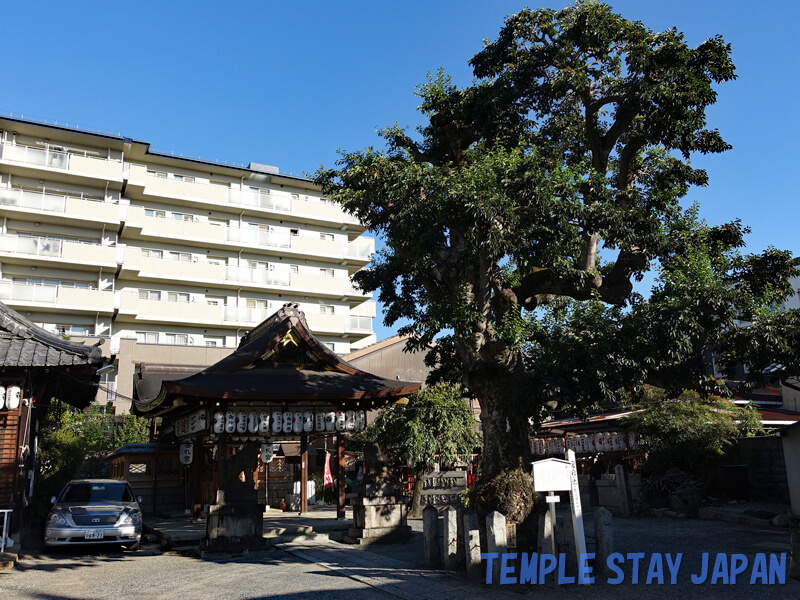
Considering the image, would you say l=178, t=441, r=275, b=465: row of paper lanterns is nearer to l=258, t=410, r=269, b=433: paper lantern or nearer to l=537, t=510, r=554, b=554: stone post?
l=258, t=410, r=269, b=433: paper lantern

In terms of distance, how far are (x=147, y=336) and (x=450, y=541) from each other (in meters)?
33.5

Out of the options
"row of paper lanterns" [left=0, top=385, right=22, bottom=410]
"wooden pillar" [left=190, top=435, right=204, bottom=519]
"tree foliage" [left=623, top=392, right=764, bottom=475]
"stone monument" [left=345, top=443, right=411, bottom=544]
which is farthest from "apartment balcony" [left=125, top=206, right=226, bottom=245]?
"tree foliage" [left=623, top=392, right=764, bottom=475]

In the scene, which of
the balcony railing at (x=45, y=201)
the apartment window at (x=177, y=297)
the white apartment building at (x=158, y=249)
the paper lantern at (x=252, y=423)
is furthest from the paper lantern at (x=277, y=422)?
the balcony railing at (x=45, y=201)

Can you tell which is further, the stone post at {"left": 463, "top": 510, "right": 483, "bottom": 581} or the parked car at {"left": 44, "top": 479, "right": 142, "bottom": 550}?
the parked car at {"left": 44, "top": 479, "right": 142, "bottom": 550}

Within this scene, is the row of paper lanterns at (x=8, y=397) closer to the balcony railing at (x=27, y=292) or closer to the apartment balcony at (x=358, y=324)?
the balcony railing at (x=27, y=292)

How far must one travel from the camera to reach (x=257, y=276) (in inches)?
1689

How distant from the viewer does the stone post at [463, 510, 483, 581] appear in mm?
10016

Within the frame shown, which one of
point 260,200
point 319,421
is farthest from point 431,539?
point 260,200

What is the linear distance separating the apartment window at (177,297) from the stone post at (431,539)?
33126mm

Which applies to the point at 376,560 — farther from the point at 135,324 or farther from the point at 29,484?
the point at 135,324

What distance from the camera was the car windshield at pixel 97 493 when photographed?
50.0ft

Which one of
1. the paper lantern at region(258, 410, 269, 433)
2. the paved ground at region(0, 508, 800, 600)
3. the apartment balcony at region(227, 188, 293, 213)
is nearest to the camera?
the paved ground at region(0, 508, 800, 600)

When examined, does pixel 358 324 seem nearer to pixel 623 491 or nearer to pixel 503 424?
pixel 623 491

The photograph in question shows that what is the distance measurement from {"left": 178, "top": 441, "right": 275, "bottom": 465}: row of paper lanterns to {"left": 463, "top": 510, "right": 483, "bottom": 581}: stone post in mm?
12739
